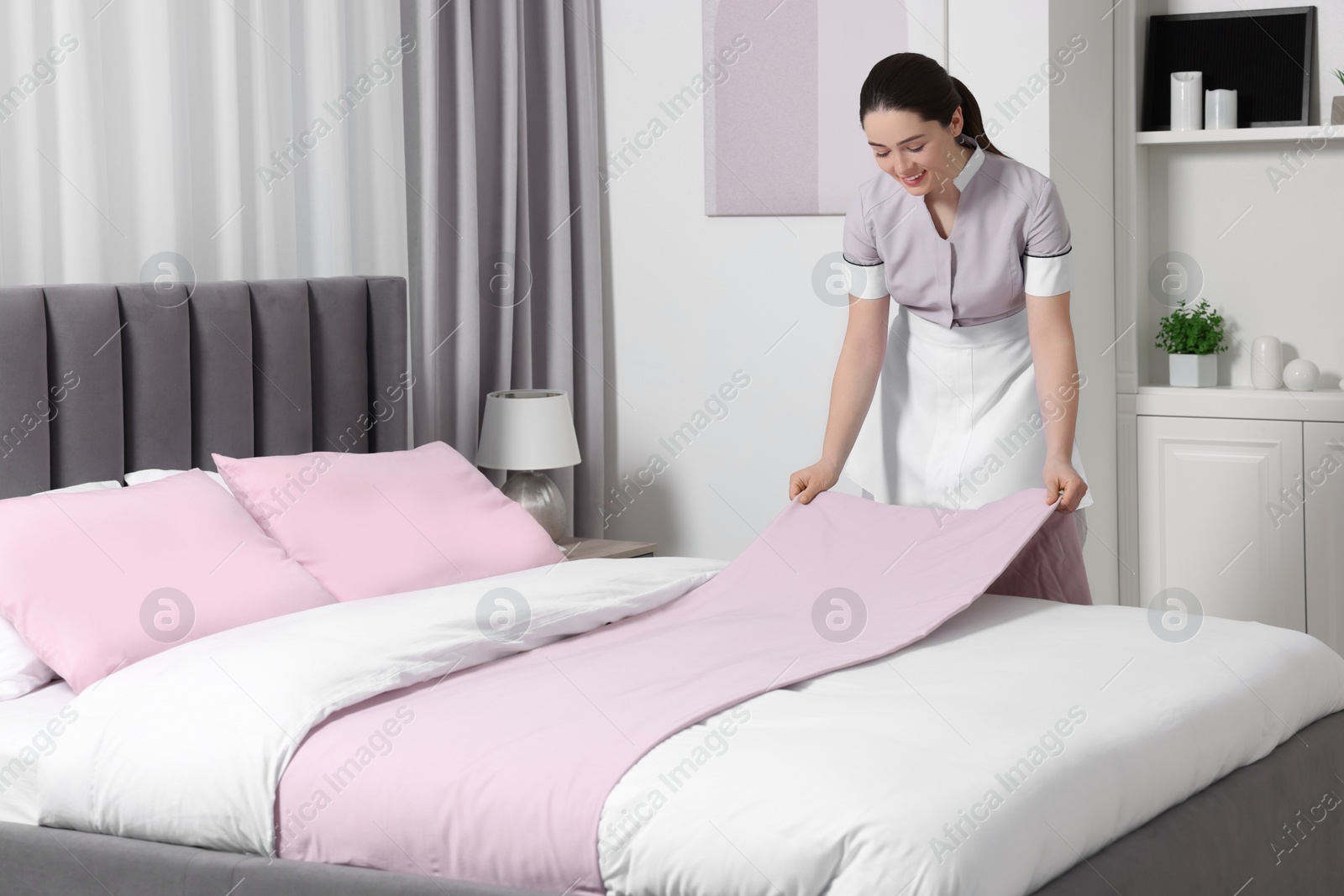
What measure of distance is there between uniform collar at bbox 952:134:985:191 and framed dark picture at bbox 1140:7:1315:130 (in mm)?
1411

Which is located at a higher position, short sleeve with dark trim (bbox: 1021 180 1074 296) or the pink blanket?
short sleeve with dark trim (bbox: 1021 180 1074 296)

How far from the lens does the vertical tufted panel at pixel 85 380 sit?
260cm

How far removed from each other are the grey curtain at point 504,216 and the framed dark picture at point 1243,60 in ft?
5.09

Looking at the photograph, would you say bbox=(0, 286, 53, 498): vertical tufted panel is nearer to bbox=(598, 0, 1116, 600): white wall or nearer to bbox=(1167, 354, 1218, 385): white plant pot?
bbox=(598, 0, 1116, 600): white wall

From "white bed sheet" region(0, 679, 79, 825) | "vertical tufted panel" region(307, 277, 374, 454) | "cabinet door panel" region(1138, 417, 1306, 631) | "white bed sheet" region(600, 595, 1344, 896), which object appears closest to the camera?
"white bed sheet" region(600, 595, 1344, 896)

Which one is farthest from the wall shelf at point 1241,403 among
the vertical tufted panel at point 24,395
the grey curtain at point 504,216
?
the vertical tufted panel at point 24,395

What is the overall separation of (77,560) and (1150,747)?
5.34 feet

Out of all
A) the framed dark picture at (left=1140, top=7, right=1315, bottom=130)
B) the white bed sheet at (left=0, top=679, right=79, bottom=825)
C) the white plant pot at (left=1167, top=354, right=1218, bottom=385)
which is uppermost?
the framed dark picture at (left=1140, top=7, right=1315, bottom=130)

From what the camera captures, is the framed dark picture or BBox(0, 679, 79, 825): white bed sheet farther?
the framed dark picture

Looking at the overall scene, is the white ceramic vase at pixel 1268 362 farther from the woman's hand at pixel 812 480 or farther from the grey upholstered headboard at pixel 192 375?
the grey upholstered headboard at pixel 192 375

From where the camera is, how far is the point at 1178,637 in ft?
7.12

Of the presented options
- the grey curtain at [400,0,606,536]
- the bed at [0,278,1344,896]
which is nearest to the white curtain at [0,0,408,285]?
the grey curtain at [400,0,606,536]

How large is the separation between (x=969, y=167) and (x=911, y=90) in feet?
0.83

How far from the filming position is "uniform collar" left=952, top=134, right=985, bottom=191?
262 cm
